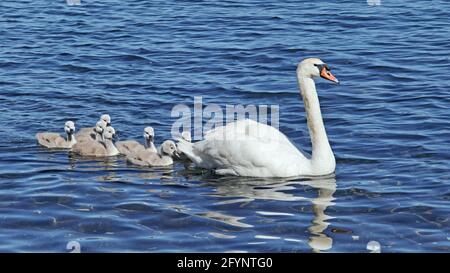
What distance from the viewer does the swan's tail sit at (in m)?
14.8

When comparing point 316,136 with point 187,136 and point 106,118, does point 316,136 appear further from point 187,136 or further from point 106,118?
point 106,118

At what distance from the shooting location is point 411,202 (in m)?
13.0

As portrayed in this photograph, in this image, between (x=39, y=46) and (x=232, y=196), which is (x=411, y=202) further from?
(x=39, y=46)

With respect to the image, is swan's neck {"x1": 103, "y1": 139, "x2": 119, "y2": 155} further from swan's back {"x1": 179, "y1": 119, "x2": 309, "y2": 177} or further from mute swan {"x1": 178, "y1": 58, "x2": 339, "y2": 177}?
swan's back {"x1": 179, "y1": 119, "x2": 309, "y2": 177}

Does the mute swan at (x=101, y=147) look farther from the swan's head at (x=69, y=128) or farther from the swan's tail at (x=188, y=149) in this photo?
the swan's tail at (x=188, y=149)

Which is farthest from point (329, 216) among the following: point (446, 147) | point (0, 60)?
point (0, 60)

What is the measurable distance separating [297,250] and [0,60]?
11.7 meters

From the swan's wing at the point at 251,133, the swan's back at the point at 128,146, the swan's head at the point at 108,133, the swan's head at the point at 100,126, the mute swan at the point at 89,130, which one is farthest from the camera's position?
the mute swan at the point at 89,130

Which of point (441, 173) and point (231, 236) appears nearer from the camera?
point (231, 236)

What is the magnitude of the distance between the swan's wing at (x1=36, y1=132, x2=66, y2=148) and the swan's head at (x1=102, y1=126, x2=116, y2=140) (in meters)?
Answer: 0.70

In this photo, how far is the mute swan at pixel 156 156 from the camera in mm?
14859

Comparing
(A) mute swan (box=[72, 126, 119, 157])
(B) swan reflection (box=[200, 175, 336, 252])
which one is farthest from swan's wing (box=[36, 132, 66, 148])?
(B) swan reflection (box=[200, 175, 336, 252])

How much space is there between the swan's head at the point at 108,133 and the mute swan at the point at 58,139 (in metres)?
0.57

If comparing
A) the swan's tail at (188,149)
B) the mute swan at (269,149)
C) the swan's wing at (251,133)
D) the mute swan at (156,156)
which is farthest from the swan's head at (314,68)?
the mute swan at (156,156)
